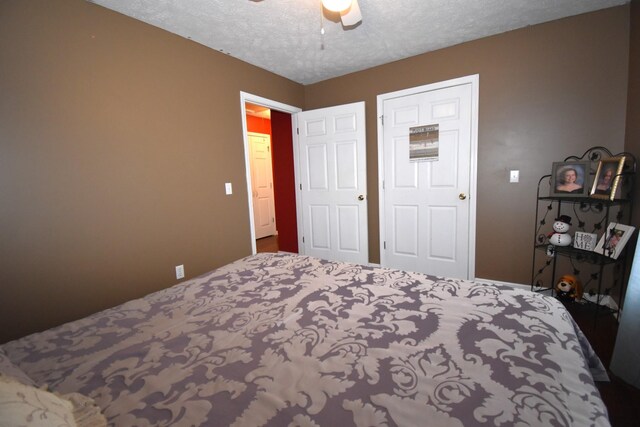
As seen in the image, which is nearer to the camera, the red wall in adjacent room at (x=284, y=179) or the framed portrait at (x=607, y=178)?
the framed portrait at (x=607, y=178)

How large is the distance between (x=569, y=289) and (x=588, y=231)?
0.56 m

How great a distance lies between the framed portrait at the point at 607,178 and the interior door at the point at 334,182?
6.64 feet

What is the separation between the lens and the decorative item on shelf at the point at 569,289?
234 centimetres

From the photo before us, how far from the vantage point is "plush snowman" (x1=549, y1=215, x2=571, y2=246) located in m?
2.32

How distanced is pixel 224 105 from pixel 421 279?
2.48m

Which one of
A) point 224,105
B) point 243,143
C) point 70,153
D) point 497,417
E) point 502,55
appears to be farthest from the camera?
point 243,143

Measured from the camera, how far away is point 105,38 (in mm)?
2010

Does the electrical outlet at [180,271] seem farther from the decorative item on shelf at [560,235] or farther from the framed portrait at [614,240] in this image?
the framed portrait at [614,240]

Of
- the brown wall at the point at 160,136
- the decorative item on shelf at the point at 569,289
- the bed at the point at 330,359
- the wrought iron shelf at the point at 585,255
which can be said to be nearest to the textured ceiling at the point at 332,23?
the brown wall at the point at 160,136

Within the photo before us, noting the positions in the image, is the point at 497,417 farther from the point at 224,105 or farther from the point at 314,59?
the point at 314,59

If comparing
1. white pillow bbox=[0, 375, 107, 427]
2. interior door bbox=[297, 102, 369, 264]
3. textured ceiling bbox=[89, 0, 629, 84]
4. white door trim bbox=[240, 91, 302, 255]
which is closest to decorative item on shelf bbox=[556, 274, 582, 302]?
interior door bbox=[297, 102, 369, 264]

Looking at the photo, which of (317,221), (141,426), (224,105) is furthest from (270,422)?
(317,221)

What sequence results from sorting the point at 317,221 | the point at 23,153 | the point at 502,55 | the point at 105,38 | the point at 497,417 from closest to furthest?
the point at 497,417 → the point at 23,153 → the point at 105,38 → the point at 502,55 → the point at 317,221

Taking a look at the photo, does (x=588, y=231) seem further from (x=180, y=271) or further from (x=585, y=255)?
(x=180, y=271)
